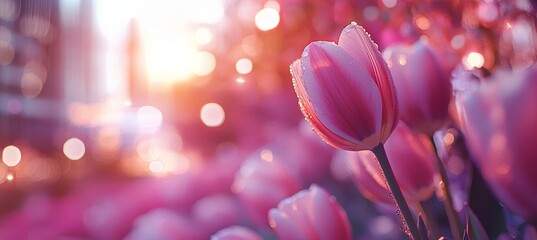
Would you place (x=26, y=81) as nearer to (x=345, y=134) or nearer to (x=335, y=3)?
(x=335, y=3)

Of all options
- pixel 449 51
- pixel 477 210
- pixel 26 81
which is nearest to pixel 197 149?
pixel 449 51

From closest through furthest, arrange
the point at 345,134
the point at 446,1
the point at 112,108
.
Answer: the point at 345,134
the point at 446,1
the point at 112,108

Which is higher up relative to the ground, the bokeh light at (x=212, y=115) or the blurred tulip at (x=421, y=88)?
the bokeh light at (x=212, y=115)

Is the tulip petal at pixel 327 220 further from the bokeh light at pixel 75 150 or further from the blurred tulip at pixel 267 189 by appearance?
the bokeh light at pixel 75 150

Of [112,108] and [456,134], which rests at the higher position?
[112,108]

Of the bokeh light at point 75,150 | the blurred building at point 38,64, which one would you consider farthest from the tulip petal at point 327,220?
the blurred building at point 38,64

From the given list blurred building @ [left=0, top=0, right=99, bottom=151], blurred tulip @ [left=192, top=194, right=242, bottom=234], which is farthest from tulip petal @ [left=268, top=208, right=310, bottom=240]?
blurred building @ [left=0, top=0, right=99, bottom=151]

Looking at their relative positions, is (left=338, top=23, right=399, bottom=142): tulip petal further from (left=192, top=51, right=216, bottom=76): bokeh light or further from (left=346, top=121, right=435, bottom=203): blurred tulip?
(left=192, top=51, right=216, bottom=76): bokeh light
